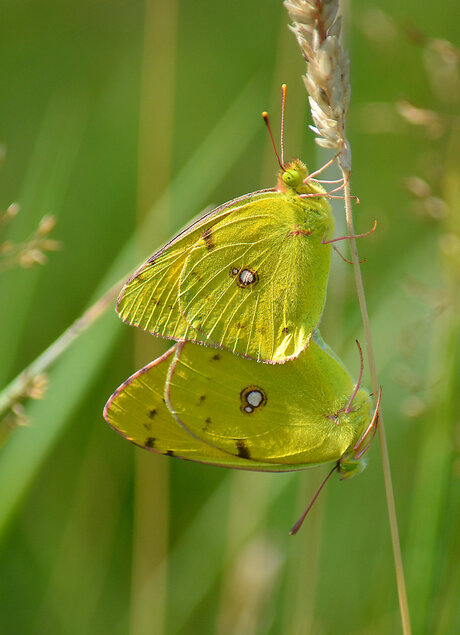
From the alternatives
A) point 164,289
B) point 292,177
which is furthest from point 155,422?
point 292,177

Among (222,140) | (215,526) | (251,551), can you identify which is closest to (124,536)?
(215,526)

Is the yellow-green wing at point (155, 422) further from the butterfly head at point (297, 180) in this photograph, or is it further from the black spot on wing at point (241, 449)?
the butterfly head at point (297, 180)

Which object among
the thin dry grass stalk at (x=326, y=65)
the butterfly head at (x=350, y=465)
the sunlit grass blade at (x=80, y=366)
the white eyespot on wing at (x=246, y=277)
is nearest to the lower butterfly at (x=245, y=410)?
the butterfly head at (x=350, y=465)

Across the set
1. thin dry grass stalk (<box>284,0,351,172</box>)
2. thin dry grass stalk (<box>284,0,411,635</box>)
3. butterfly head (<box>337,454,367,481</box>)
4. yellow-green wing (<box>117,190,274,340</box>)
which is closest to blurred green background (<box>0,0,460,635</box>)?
butterfly head (<box>337,454,367,481</box>)

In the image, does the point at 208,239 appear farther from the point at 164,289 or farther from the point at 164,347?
the point at 164,347

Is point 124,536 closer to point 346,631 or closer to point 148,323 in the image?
point 346,631

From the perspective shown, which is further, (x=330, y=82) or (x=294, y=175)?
(x=294, y=175)

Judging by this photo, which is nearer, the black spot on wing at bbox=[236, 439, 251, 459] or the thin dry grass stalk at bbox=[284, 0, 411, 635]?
the thin dry grass stalk at bbox=[284, 0, 411, 635]

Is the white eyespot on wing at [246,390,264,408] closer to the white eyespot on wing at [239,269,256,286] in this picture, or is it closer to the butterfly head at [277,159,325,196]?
the white eyespot on wing at [239,269,256,286]
